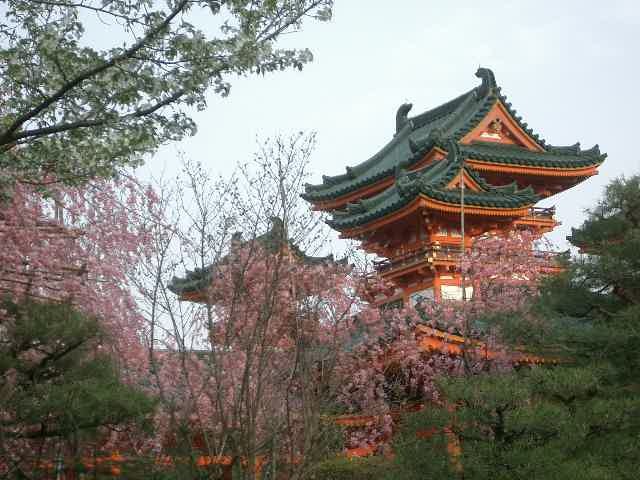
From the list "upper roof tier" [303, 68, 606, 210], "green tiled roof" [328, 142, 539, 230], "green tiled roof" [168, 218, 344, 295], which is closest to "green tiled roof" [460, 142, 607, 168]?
"upper roof tier" [303, 68, 606, 210]

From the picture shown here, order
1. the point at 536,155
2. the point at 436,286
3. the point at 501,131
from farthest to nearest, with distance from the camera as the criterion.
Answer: the point at 501,131 < the point at 536,155 < the point at 436,286

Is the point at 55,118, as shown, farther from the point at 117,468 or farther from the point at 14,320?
the point at 117,468

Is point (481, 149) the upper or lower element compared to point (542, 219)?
upper

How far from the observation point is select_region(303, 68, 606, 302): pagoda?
1819 centimetres

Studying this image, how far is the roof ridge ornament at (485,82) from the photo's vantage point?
74.6 feet

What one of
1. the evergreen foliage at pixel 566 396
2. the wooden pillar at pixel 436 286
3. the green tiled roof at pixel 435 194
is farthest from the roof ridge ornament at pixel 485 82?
the evergreen foliage at pixel 566 396

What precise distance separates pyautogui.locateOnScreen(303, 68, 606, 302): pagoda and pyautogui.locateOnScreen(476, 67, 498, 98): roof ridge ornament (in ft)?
0.11

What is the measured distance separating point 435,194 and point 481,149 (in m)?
4.72

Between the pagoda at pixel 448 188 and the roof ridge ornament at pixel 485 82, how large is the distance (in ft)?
0.11

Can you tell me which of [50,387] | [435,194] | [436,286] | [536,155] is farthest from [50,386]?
[536,155]

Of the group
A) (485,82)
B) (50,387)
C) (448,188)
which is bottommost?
(50,387)

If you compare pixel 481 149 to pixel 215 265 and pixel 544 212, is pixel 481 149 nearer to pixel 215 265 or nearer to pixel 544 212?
pixel 544 212

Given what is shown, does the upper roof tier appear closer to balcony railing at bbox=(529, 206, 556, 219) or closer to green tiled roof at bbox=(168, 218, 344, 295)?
balcony railing at bbox=(529, 206, 556, 219)

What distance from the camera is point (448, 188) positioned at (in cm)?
→ 1836
